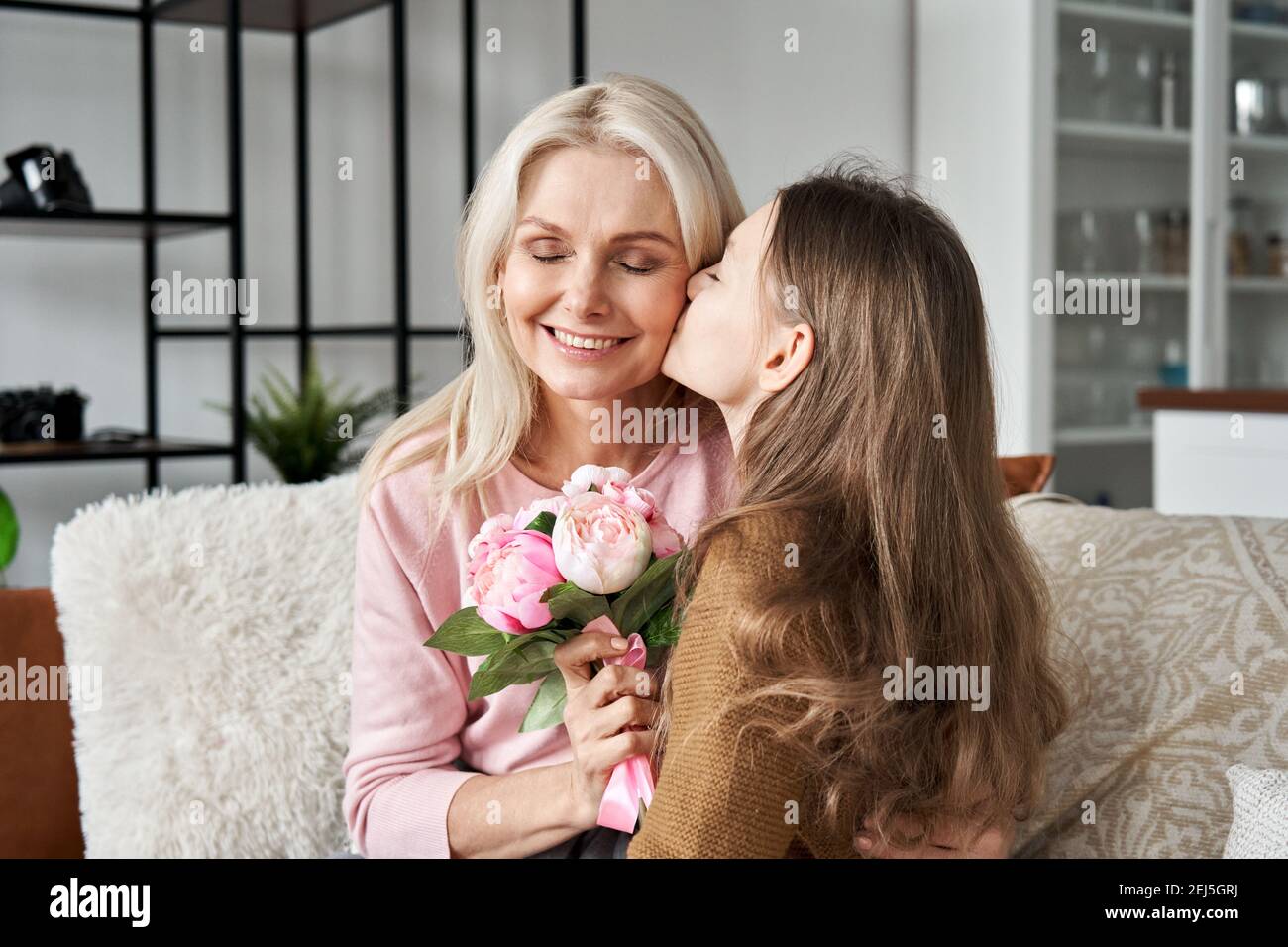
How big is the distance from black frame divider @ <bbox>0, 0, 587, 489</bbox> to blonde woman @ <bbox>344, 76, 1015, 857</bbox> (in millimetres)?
1661

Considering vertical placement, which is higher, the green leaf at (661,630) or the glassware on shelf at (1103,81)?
the glassware on shelf at (1103,81)

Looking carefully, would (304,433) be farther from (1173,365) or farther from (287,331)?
(1173,365)

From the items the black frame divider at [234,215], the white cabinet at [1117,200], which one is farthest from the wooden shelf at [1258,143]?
the black frame divider at [234,215]

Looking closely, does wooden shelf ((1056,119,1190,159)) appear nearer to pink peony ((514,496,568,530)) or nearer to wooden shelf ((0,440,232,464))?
wooden shelf ((0,440,232,464))

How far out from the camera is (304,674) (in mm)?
1479

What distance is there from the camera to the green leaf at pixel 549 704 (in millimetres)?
1104

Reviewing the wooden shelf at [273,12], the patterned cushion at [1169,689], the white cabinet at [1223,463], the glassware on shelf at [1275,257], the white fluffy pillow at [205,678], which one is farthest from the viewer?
the glassware on shelf at [1275,257]

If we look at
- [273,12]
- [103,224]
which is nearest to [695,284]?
[103,224]

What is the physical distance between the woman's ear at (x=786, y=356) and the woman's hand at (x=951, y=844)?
0.35 meters

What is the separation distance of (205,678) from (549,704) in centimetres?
52

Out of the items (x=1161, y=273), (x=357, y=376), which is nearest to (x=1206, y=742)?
(x=357, y=376)

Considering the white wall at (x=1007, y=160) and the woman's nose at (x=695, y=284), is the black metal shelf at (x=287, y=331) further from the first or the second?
the woman's nose at (x=695, y=284)

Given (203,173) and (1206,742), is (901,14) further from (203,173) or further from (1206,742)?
(1206,742)

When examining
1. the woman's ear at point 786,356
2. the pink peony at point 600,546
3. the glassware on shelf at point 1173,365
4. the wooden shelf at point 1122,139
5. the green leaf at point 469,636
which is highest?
the wooden shelf at point 1122,139
